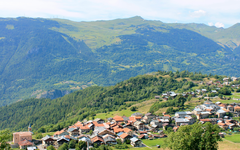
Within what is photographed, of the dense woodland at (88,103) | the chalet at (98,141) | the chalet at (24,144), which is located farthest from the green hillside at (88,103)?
the chalet at (98,141)

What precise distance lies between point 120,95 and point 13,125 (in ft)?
239

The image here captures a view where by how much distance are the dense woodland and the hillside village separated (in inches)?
1481

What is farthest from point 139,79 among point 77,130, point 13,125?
point 77,130

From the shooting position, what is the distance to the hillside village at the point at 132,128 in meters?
67.0

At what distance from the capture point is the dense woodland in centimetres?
14238

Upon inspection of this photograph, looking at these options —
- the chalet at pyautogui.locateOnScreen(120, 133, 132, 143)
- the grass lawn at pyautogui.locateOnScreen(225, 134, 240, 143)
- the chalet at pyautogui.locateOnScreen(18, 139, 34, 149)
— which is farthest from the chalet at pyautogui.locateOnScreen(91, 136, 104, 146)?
the grass lawn at pyautogui.locateOnScreen(225, 134, 240, 143)

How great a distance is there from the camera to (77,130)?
77.8 meters

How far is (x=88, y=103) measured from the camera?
506ft

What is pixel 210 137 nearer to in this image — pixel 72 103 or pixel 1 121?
pixel 72 103

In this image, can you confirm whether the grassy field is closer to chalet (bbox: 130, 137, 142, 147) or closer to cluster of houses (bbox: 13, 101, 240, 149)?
cluster of houses (bbox: 13, 101, 240, 149)

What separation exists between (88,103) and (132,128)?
74.7m

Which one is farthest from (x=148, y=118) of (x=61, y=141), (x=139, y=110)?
(x=61, y=141)

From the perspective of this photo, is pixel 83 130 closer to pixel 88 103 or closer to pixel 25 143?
pixel 25 143

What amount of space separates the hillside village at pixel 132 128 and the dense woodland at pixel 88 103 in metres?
37.6
